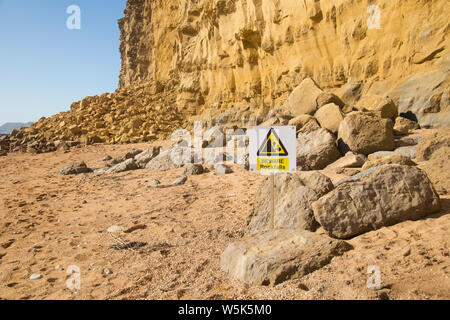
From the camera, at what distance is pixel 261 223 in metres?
3.21

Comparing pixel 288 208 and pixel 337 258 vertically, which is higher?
pixel 288 208

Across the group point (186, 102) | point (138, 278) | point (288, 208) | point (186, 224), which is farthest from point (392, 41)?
point (186, 102)

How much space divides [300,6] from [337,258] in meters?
10.2

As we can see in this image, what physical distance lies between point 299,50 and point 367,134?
628 cm

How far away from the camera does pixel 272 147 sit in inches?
106

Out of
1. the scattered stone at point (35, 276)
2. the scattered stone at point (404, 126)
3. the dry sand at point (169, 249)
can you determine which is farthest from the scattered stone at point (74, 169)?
the scattered stone at point (404, 126)

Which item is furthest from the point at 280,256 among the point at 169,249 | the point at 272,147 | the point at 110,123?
the point at 110,123

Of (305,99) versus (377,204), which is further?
(305,99)

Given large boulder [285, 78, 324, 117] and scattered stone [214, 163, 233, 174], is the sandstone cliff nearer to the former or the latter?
large boulder [285, 78, 324, 117]

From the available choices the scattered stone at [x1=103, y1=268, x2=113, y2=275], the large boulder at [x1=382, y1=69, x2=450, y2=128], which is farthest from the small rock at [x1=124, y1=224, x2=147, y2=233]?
the large boulder at [x1=382, y1=69, x2=450, y2=128]

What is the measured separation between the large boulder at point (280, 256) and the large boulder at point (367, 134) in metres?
3.38

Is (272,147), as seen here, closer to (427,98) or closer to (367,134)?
(367,134)

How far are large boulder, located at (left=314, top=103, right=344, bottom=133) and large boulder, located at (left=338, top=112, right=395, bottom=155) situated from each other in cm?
63

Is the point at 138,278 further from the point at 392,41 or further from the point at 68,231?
the point at 392,41
